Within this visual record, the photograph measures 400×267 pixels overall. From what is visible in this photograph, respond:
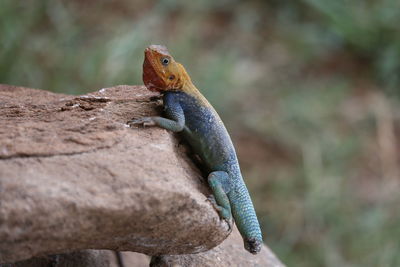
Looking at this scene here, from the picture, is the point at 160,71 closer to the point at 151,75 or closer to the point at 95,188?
the point at 151,75

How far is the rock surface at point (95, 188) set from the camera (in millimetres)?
1757

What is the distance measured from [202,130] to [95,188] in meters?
0.79

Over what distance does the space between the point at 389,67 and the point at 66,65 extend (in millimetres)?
3371

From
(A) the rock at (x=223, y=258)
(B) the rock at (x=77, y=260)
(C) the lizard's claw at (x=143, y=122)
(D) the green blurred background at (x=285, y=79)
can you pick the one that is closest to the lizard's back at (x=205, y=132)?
(C) the lizard's claw at (x=143, y=122)

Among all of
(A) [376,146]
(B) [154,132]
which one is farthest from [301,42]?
(B) [154,132]

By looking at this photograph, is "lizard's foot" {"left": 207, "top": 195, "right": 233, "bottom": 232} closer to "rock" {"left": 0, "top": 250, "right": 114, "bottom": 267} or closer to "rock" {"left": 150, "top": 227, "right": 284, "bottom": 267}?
"rock" {"left": 150, "top": 227, "right": 284, "bottom": 267}

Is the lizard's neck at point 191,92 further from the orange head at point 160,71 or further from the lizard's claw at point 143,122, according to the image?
the lizard's claw at point 143,122

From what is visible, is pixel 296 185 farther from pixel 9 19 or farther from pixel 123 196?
pixel 123 196

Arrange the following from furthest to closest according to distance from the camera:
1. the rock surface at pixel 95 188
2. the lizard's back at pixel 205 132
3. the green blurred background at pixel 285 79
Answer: the green blurred background at pixel 285 79, the lizard's back at pixel 205 132, the rock surface at pixel 95 188

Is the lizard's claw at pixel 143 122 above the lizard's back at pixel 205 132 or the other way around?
above

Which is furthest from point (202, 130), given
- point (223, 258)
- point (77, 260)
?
point (77, 260)

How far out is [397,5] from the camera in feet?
19.9

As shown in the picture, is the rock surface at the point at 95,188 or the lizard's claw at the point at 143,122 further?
the lizard's claw at the point at 143,122

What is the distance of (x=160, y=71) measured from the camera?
8.37 ft
